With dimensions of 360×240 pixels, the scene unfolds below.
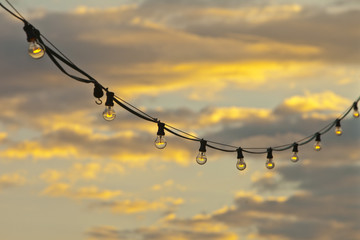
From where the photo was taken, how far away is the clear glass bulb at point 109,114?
599 inches

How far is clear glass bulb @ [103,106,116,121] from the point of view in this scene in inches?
599

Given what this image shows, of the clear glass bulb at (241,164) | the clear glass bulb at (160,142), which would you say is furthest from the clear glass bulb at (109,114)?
the clear glass bulb at (241,164)

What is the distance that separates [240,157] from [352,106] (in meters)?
5.43

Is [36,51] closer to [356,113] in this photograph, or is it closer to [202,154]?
[202,154]

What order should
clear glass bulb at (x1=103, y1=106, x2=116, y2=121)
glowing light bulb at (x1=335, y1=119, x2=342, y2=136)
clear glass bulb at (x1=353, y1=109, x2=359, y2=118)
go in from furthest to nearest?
glowing light bulb at (x1=335, y1=119, x2=342, y2=136)
clear glass bulb at (x1=353, y1=109, x2=359, y2=118)
clear glass bulb at (x1=103, y1=106, x2=116, y2=121)

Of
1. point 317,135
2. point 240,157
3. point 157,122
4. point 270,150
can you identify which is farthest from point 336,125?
point 157,122

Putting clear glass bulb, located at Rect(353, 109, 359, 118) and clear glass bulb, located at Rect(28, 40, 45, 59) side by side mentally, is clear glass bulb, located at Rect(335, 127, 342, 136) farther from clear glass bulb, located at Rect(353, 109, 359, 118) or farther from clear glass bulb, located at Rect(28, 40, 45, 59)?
clear glass bulb, located at Rect(28, 40, 45, 59)

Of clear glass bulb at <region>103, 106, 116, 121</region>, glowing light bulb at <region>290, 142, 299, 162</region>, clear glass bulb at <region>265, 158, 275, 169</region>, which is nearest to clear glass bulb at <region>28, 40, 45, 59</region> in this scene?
clear glass bulb at <region>103, 106, 116, 121</region>

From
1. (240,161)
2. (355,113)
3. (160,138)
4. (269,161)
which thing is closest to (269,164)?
(269,161)

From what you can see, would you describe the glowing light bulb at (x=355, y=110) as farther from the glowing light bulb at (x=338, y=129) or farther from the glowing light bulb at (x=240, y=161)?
the glowing light bulb at (x=240, y=161)

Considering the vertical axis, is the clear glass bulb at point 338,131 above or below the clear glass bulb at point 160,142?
above

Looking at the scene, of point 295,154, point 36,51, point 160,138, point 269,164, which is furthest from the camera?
point 295,154

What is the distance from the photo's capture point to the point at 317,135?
26.2 meters

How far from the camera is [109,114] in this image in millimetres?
15297
